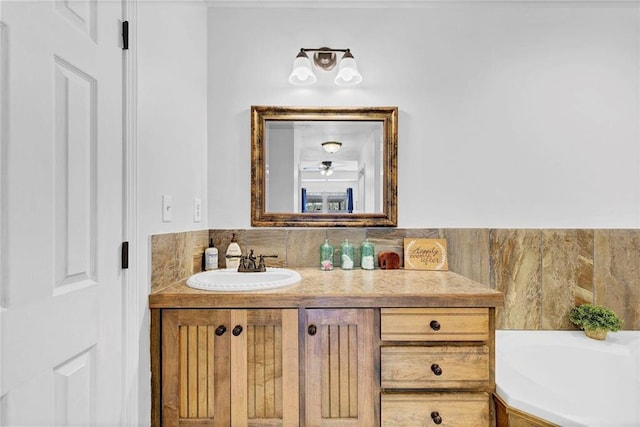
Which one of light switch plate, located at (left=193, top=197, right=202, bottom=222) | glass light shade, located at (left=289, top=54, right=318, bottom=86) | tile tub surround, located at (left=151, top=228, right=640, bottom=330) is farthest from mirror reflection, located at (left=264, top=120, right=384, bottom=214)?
tile tub surround, located at (left=151, top=228, right=640, bottom=330)

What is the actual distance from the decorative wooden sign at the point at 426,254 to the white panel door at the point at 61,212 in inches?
56.7

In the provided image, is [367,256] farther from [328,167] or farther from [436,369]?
[436,369]

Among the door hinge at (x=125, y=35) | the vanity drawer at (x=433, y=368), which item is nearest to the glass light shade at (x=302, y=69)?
the door hinge at (x=125, y=35)

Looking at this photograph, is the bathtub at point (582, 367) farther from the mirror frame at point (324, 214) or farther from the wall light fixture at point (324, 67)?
the wall light fixture at point (324, 67)

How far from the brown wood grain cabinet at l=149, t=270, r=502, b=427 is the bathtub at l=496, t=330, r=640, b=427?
409mm

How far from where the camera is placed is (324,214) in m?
1.87

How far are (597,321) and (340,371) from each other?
1528mm

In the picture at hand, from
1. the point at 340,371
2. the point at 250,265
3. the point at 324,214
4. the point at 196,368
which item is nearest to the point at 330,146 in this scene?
the point at 324,214

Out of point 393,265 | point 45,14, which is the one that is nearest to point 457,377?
point 393,265

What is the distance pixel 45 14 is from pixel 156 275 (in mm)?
903

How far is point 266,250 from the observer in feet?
6.12

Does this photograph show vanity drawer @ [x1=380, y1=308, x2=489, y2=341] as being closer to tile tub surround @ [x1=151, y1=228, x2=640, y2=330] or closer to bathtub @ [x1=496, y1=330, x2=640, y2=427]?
bathtub @ [x1=496, y1=330, x2=640, y2=427]

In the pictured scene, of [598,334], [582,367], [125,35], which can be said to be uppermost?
[125,35]

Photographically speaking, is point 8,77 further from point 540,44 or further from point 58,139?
point 540,44
